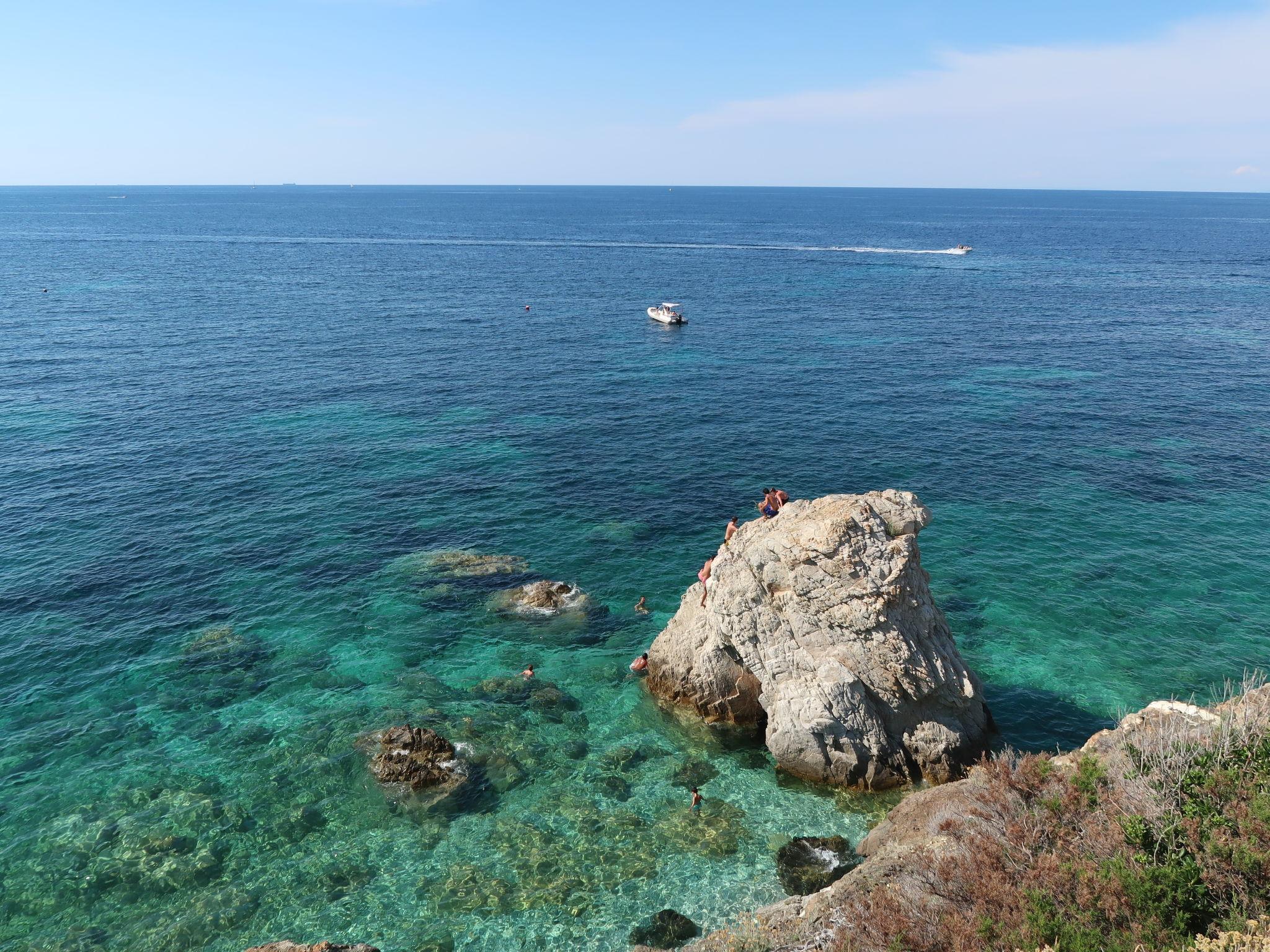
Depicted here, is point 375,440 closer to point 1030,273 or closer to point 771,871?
point 771,871

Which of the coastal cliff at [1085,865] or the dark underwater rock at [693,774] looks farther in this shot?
the dark underwater rock at [693,774]

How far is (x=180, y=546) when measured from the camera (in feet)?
152

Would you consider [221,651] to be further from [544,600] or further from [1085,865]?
[1085,865]

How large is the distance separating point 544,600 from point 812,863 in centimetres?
2033

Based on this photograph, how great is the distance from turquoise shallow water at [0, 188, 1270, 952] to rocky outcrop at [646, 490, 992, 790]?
2.28 metres

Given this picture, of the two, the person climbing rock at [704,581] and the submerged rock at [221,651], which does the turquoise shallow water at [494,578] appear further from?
the person climbing rock at [704,581]

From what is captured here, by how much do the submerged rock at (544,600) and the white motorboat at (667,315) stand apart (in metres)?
66.0

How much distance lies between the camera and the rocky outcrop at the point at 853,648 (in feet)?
97.6

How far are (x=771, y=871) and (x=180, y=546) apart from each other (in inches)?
1538

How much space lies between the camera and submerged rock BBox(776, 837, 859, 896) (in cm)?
2505

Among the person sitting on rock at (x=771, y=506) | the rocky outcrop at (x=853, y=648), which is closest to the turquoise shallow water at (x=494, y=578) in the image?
the rocky outcrop at (x=853, y=648)

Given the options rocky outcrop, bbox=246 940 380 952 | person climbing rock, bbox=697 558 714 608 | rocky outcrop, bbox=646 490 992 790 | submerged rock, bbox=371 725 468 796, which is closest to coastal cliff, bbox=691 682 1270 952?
rocky outcrop, bbox=646 490 992 790

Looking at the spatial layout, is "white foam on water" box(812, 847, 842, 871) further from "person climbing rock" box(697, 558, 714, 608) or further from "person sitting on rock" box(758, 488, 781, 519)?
"person sitting on rock" box(758, 488, 781, 519)

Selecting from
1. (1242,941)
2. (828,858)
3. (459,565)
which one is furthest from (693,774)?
(459,565)
